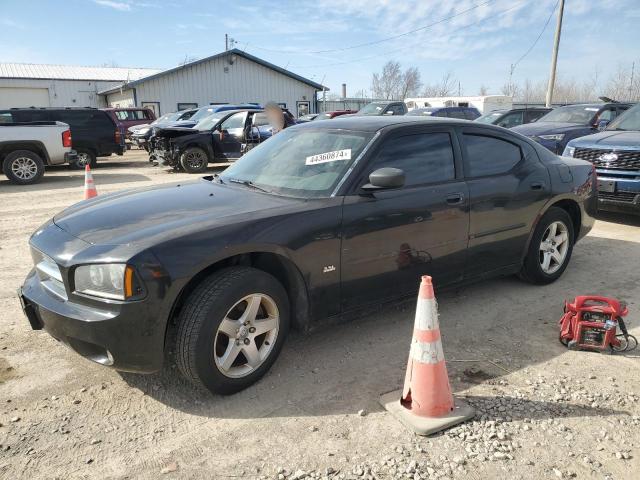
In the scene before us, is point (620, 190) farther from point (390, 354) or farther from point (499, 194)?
point (390, 354)

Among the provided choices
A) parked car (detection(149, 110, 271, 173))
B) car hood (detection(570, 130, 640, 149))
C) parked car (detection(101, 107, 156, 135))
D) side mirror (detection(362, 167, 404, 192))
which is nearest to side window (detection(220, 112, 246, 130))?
parked car (detection(149, 110, 271, 173))

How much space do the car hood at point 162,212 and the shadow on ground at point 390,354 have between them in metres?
1.00

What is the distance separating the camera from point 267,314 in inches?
123

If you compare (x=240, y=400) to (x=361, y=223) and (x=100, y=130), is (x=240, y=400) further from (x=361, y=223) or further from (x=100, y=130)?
(x=100, y=130)

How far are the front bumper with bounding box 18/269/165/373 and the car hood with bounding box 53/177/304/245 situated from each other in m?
0.38

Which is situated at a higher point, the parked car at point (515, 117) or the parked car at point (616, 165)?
the parked car at point (515, 117)

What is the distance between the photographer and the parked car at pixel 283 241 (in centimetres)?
270

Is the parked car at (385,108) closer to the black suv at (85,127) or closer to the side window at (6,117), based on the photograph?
the black suv at (85,127)

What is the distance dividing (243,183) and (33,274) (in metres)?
1.58

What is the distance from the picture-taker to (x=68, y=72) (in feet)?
128

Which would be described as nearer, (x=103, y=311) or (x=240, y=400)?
(x=103, y=311)

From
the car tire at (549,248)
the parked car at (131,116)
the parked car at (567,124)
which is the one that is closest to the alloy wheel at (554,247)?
the car tire at (549,248)

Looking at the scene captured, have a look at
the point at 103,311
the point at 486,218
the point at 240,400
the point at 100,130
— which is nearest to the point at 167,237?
the point at 103,311

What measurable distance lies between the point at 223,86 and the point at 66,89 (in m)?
12.5
